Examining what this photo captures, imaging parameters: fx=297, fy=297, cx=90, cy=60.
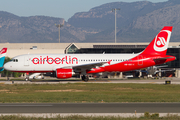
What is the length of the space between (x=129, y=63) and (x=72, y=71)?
1014 cm

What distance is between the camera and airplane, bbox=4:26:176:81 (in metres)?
49.7

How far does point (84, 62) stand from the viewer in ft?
167

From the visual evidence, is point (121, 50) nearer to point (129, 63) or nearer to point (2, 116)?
point (129, 63)

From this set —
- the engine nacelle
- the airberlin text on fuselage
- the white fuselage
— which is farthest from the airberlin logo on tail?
the engine nacelle

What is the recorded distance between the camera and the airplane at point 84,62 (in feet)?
163

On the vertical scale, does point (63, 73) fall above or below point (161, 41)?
below

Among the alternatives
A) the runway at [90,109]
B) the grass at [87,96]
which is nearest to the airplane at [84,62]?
the grass at [87,96]

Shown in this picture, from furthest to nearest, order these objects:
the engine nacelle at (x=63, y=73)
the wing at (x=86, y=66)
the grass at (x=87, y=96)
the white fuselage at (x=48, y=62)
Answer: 1. the white fuselage at (x=48, y=62)
2. the wing at (x=86, y=66)
3. the engine nacelle at (x=63, y=73)
4. the grass at (x=87, y=96)

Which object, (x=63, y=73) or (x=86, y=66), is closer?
(x=63, y=73)

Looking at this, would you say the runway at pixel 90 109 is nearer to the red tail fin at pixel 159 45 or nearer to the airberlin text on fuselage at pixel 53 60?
the airberlin text on fuselage at pixel 53 60

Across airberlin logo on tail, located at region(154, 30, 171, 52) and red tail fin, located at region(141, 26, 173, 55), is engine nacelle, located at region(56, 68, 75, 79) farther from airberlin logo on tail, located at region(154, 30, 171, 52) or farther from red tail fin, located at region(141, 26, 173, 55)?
airberlin logo on tail, located at region(154, 30, 171, 52)

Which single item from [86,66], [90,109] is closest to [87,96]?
[90,109]

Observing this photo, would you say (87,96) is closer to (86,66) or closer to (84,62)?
(86,66)

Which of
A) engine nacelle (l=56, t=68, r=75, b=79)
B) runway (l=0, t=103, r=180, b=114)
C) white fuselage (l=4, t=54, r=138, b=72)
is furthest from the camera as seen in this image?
white fuselage (l=4, t=54, r=138, b=72)
